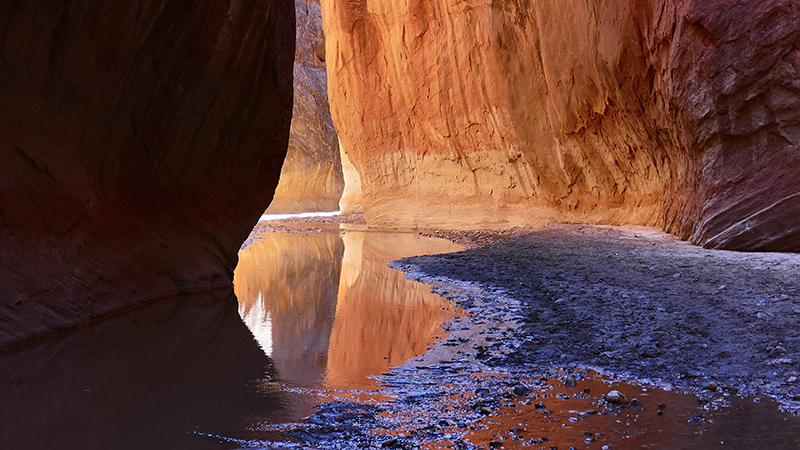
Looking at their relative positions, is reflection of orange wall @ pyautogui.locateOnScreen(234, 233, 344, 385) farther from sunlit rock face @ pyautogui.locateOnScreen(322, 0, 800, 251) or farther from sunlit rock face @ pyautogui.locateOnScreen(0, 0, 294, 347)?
sunlit rock face @ pyautogui.locateOnScreen(322, 0, 800, 251)

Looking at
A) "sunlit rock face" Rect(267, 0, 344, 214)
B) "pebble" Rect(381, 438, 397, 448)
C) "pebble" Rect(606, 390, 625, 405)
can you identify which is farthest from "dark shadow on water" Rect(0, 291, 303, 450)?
"sunlit rock face" Rect(267, 0, 344, 214)

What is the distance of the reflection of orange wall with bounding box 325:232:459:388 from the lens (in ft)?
12.2

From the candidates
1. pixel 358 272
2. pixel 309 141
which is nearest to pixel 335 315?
pixel 358 272

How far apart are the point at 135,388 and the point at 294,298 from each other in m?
3.32

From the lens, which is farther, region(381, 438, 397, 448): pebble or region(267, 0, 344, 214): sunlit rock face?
region(267, 0, 344, 214): sunlit rock face

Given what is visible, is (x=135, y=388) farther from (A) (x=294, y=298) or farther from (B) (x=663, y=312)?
(B) (x=663, y=312)

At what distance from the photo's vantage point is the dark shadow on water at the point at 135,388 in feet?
8.41

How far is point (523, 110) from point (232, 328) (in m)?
13.2

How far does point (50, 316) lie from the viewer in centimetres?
443

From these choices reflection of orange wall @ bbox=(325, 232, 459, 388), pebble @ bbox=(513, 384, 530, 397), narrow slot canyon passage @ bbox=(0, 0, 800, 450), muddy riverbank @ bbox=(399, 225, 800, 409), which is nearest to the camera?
narrow slot canyon passage @ bbox=(0, 0, 800, 450)

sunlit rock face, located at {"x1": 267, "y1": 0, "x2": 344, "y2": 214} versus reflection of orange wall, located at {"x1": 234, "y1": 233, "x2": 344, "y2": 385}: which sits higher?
sunlit rock face, located at {"x1": 267, "y1": 0, "x2": 344, "y2": 214}

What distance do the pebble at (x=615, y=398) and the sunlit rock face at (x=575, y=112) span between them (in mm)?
6148

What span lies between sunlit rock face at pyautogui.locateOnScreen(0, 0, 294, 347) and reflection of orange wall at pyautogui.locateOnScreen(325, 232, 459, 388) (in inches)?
80.4

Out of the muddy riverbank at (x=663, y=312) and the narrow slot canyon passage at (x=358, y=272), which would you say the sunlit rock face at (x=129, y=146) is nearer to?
the narrow slot canyon passage at (x=358, y=272)
